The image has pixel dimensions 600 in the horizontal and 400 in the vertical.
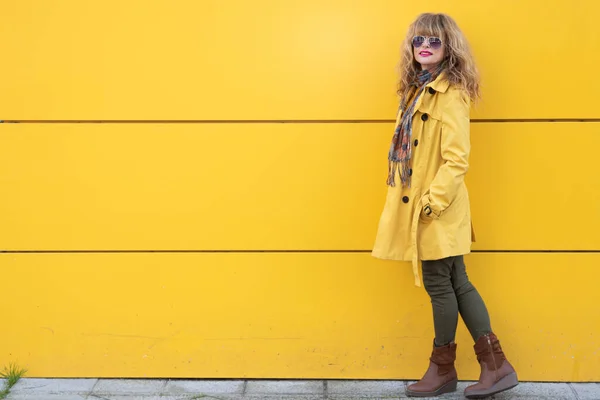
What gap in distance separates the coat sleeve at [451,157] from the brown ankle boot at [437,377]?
0.80 m

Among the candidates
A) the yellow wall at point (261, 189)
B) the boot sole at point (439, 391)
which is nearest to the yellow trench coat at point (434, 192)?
the yellow wall at point (261, 189)

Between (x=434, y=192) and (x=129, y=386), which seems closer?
(x=434, y=192)

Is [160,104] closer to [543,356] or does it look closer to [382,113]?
[382,113]

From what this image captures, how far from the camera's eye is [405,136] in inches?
115

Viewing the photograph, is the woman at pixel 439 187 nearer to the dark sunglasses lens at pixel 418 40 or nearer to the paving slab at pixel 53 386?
the dark sunglasses lens at pixel 418 40

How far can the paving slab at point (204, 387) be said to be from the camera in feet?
10.8

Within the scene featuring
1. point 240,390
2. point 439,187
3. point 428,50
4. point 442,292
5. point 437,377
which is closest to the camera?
point 439,187

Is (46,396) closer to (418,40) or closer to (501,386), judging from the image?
(501,386)

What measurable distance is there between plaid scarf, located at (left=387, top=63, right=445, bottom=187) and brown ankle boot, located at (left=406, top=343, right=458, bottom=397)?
2.96 feet

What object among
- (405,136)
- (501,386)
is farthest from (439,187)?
(501,386)

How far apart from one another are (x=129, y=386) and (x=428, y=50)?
2260 millimetres

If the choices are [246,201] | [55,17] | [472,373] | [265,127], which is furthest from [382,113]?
[55,17]

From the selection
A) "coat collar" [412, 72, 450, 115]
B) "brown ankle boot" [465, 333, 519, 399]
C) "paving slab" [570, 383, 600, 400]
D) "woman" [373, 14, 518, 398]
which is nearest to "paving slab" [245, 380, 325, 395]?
"woman" [373, 14, 518, 398]

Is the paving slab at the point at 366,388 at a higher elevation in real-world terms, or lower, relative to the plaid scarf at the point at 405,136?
lower
